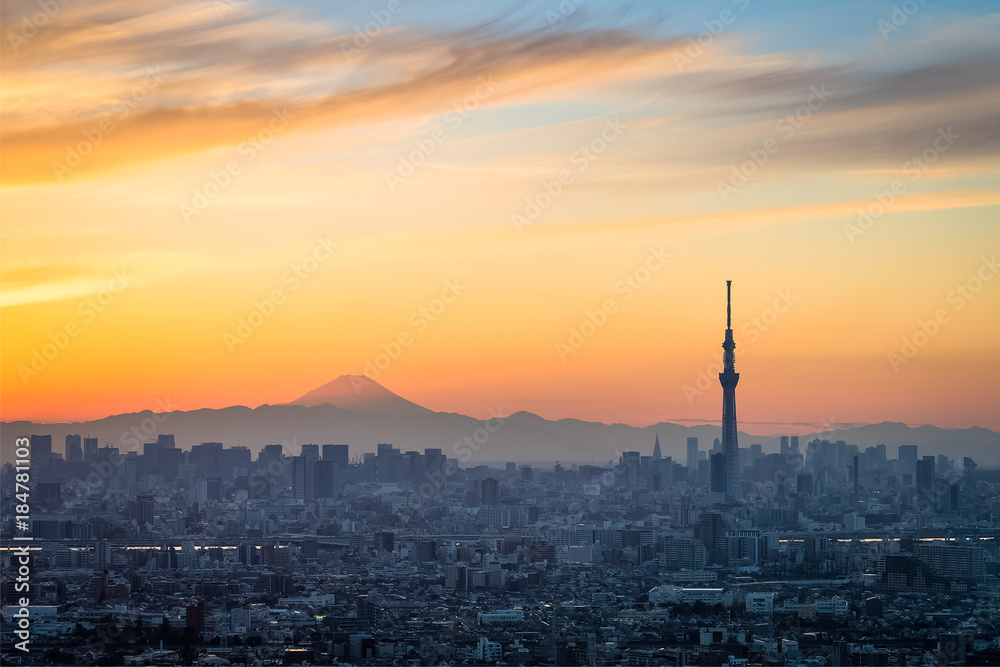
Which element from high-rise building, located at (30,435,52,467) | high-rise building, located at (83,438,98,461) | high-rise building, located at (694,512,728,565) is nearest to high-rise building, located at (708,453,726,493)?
high-rise building, located at (694,512,728,565)

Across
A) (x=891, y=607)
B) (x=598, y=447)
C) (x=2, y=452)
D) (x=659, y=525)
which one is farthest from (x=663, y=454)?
(x=2, y=452)

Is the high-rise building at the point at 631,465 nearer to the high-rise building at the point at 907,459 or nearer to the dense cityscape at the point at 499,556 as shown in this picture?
the dense cityscape at the point at 499,556

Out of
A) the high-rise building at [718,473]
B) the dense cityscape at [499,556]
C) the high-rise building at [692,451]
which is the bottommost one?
the dense cityscape at [499,556]

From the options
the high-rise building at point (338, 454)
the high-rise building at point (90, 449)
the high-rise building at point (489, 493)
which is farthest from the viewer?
the high-rise building at point (338, 454)

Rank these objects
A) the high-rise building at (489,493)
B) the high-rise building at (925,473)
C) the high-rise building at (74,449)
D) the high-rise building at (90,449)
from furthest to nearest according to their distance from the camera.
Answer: the high-rise building at (925,473)
the high-rise building at (489,493)
the high-rise building at (90,449)
the high-rise building at (74,449)

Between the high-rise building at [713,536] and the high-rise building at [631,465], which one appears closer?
the high-rise building at [713,536]

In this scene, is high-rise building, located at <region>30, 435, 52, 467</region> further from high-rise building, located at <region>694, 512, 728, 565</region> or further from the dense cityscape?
high-rise building, located at <region>694, 512, 728, 565</region>

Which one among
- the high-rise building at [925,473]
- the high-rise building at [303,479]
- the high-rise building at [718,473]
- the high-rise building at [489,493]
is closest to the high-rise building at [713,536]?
the high-rise building at [489,493]
